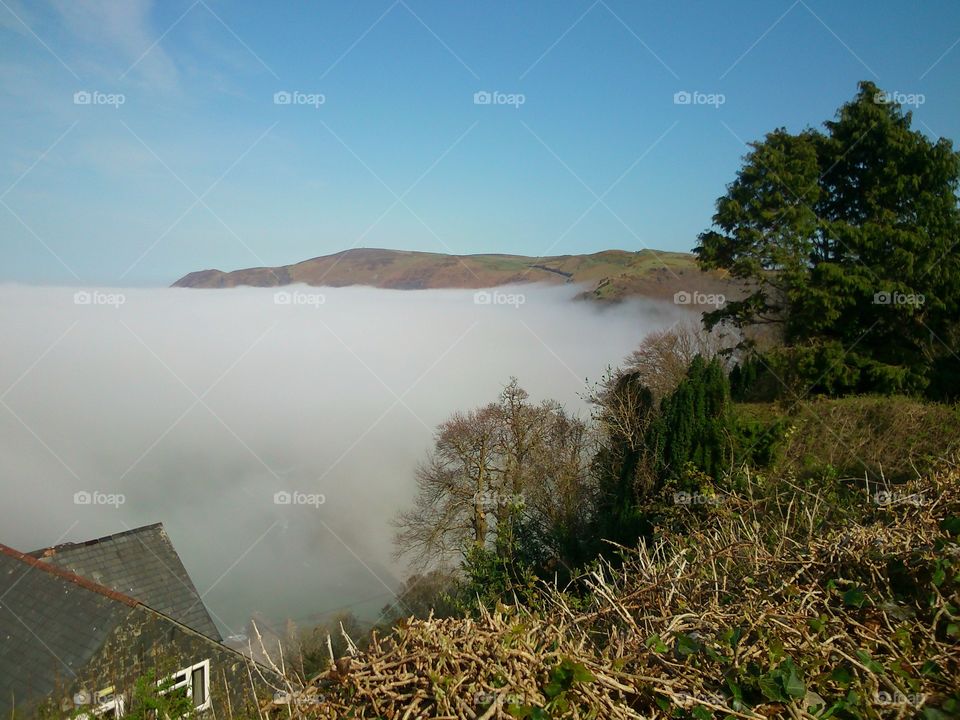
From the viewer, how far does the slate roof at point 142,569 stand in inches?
450

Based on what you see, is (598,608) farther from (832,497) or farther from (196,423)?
(196,423)

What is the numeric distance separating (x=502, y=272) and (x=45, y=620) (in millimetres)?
24404

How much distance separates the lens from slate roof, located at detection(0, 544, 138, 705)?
9164mm

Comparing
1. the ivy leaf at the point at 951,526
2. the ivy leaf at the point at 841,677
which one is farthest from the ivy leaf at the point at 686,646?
the ivy leaf at the point at 951,526

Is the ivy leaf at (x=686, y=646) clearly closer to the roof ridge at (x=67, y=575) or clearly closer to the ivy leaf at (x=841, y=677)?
the ivy leaf at (x=841, y=677)

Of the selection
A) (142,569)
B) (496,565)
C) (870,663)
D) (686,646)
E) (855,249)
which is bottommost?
(496,565)

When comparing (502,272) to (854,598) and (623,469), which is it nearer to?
(623,469)

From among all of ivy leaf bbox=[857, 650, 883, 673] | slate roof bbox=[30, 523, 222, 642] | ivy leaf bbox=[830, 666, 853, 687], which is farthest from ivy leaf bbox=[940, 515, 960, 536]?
slate roof bbox=[30, 523, 222, 642]

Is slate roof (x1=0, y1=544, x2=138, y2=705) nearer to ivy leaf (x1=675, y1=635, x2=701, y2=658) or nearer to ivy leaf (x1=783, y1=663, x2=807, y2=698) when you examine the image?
ivy leaf (x1=675, y1=635, x2=701, y2=658)

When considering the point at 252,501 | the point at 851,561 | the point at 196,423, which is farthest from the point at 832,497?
the point at 196,423

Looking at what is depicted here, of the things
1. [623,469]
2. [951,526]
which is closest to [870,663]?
[951,526]

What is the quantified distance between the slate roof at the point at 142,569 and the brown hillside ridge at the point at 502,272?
691 inches

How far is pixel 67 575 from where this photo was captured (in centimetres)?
1066

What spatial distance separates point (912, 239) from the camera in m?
15.0
